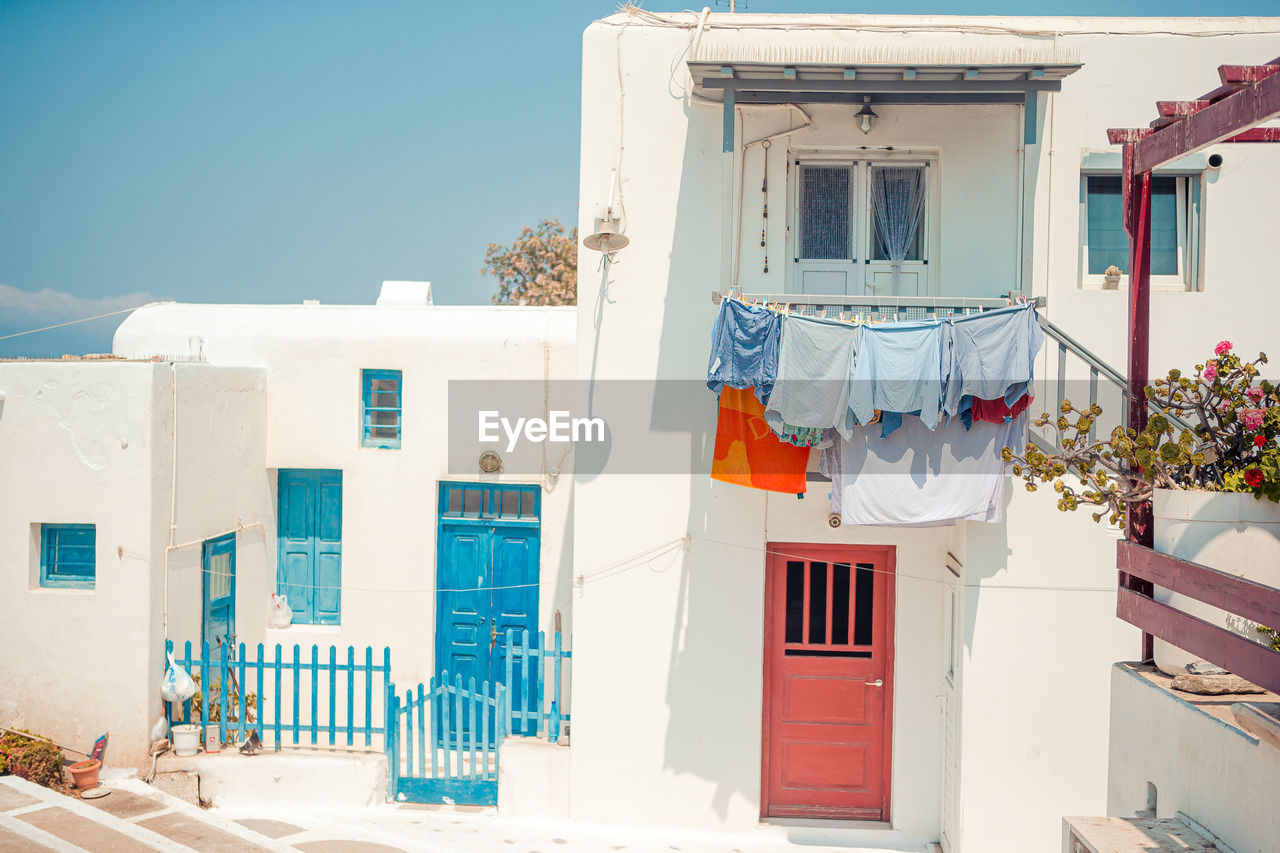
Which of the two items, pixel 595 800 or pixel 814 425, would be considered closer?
pixel 814 425

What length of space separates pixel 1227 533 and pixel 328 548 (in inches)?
350

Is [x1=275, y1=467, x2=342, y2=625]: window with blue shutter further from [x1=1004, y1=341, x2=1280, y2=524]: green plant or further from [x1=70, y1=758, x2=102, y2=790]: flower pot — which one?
[x1=1004, y1=341, x2=1280, y2=524]: green plant

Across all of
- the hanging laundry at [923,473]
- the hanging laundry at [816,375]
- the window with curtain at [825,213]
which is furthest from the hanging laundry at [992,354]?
the window with curtain at [825,213]

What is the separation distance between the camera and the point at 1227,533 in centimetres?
452

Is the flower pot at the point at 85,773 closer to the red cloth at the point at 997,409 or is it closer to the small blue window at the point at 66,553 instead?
the small blue window at the point at 66,553

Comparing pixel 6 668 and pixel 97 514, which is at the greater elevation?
pixel 97 514

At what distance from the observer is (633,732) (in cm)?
807

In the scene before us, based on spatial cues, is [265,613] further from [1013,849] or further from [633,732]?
[1013,849]

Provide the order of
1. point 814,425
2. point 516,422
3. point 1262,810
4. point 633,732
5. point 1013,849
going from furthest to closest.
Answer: point 516,422, point 633,732, point 1013,849, point 814,425, point 1262,810

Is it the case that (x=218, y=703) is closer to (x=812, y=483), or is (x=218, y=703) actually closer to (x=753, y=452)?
(x=753, y=452)

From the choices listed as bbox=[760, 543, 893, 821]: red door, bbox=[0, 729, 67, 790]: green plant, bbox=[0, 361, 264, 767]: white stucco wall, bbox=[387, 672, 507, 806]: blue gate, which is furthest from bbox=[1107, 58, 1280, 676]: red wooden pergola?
bbox=[0, 729, 67, 790]: green plant

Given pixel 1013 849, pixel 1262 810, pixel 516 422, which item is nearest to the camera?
pixel 1262 810

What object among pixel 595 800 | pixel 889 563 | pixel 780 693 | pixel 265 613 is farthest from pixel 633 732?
pixel 265 613

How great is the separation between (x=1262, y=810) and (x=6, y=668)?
9.55 meters
